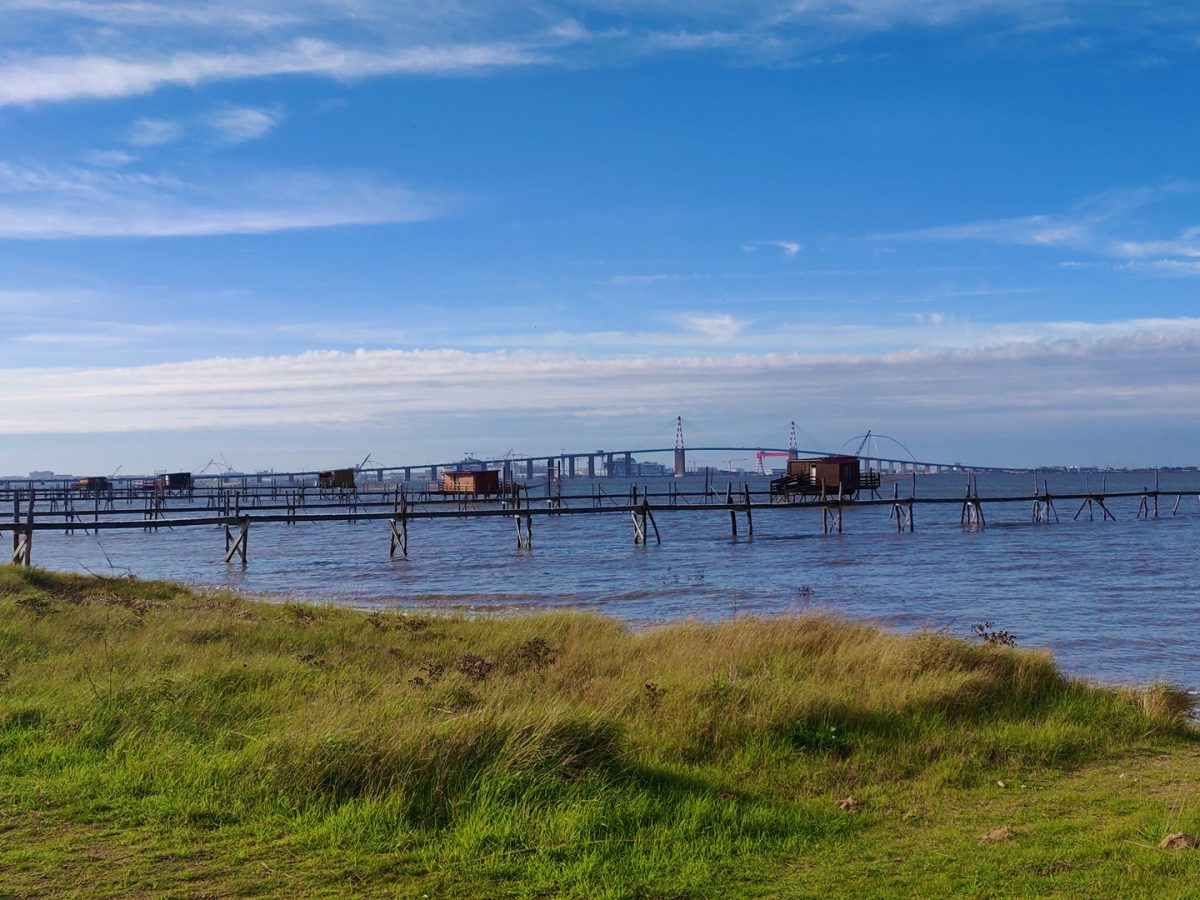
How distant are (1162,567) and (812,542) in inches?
780

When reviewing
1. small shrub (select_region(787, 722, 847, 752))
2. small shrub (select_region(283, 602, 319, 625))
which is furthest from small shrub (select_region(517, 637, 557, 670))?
small shrub (select_region(283, 602, 319, 625))

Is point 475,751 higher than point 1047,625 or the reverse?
higher

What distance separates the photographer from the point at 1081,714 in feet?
33.8

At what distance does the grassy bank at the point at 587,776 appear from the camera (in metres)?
5.93

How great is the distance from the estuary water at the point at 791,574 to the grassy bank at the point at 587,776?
680 centimetres

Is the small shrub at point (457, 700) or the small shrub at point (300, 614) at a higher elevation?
the small shrub at point (457, 700)

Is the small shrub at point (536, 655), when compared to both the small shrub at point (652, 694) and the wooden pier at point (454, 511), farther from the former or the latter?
the wooden pier at point (454, 511)

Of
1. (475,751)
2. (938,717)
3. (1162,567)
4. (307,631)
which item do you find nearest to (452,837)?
(475,751)

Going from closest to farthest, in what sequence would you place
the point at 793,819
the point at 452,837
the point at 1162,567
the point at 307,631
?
1. the point at 452,837
2. the point at 793,819
3. the point at 307,631
4. the point at 1162,567

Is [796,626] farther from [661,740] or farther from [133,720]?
[133,720]

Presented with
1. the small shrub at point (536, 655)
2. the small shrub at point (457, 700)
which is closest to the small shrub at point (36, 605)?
the small shrub at point (536, 655)

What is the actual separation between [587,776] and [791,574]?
31.7m

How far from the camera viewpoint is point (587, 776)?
7.18 m

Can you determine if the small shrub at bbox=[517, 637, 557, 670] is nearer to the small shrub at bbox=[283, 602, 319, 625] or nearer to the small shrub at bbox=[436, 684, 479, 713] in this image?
the small shrub at bbox=[436, 684, 479, 713]
